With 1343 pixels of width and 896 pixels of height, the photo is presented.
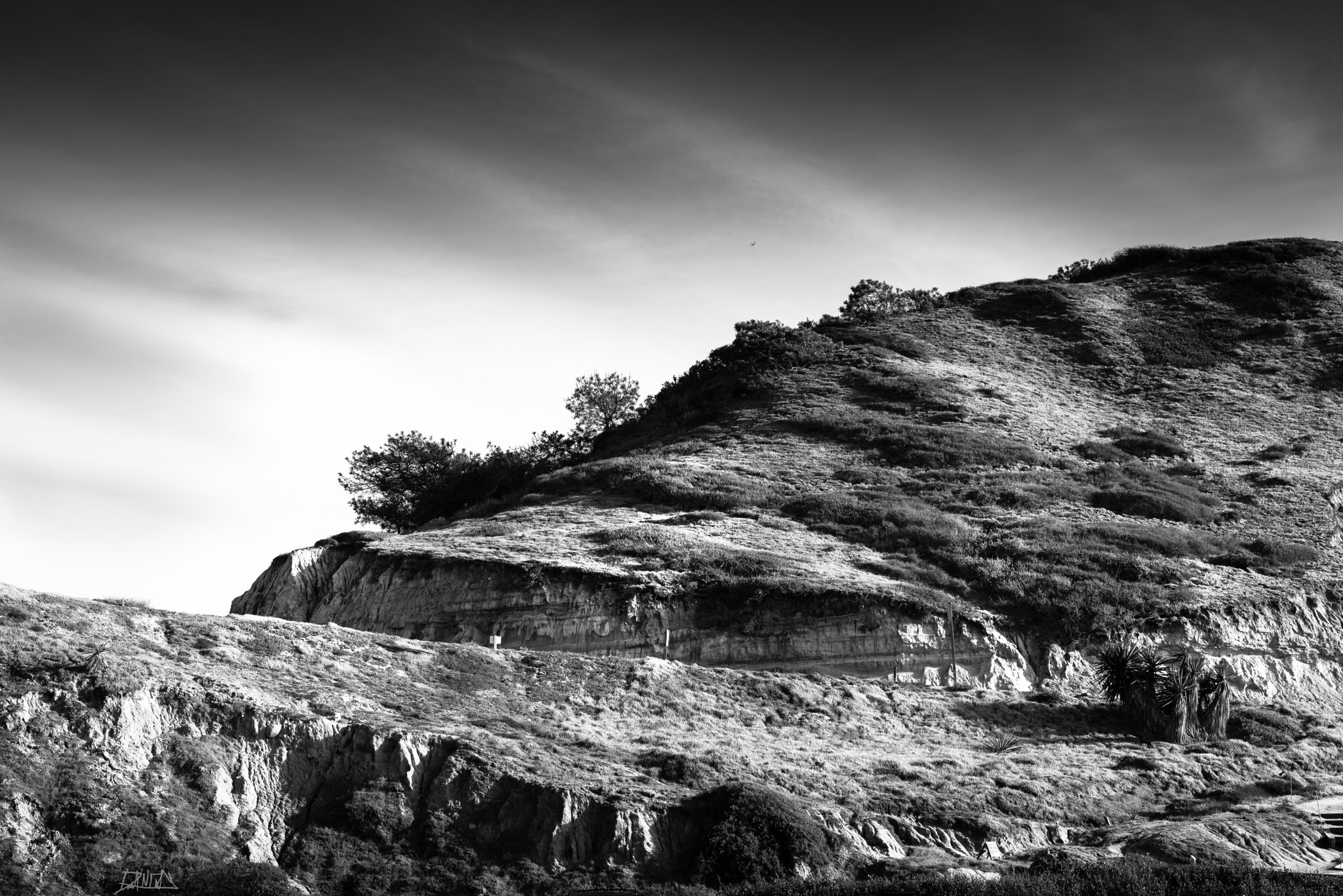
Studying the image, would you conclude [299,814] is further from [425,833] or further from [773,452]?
[773,452]

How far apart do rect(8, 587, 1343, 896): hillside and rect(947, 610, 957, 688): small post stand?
505 cm

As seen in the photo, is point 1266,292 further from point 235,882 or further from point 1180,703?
point 235,882

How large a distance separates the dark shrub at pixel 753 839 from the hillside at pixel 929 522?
13.7 meters

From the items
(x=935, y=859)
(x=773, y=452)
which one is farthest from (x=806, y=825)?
(x=773, y=452)

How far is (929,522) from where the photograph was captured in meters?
48.1

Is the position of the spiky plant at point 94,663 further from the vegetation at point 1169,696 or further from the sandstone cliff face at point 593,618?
the vegetation at point 1169,696

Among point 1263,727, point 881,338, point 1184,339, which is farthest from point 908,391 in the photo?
point 1263,727

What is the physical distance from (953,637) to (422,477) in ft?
119

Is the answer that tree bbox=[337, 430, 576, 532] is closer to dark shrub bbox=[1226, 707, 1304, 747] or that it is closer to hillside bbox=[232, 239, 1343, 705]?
hillside bbox=[232, 239, 1343, 705]

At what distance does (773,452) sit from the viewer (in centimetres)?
5891

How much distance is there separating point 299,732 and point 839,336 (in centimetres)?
5992

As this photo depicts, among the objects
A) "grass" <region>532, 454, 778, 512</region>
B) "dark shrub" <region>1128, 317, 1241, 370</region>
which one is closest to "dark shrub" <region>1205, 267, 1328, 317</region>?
"dark shrub" <region>1128, 317, 1241, 370</region>

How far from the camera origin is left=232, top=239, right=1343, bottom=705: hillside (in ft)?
127

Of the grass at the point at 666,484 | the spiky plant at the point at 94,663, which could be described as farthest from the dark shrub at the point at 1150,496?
the spiky plant at the point at 94,663
